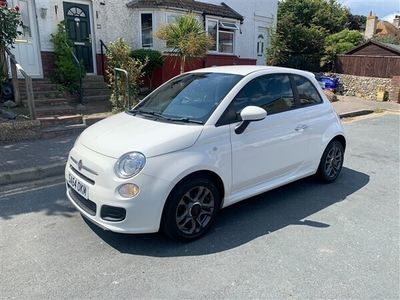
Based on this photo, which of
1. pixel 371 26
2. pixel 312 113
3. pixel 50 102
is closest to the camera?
pixel 312 113

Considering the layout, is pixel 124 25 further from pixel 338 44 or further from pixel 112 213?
pixel 338 44

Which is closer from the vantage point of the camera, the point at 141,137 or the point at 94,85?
the point at 141,137

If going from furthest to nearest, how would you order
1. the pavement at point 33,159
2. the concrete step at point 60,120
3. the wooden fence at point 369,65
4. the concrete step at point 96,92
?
the wooden fence at point 369,65 < the concrete step at point 96,92 < the concrete step at point 60,120 < the pavement at point 33,159

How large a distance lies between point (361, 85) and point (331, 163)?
45.0ft

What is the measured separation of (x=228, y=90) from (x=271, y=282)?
6.55 feet

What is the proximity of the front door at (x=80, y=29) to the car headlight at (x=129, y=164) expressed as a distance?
29.5ft

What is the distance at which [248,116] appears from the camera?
11.8ft

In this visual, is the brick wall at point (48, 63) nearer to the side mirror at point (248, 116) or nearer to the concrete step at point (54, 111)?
the concrete step at point (54, 111)

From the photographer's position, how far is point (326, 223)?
390cm

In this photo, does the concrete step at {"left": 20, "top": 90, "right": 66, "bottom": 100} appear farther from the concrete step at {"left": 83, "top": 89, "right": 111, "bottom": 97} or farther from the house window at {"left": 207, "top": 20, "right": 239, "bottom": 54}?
the house window at {"left": 207, "top": 20, "right": 239, "bottom": 54}

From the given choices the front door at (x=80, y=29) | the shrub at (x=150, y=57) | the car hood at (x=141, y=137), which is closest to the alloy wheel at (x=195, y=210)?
the car hood at (x=141, y=137)

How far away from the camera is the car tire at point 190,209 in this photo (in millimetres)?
3240

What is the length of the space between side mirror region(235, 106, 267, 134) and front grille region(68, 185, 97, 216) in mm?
1615

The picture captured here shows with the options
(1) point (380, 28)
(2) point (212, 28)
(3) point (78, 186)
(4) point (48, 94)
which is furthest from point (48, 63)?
(1) point (380, 28)
